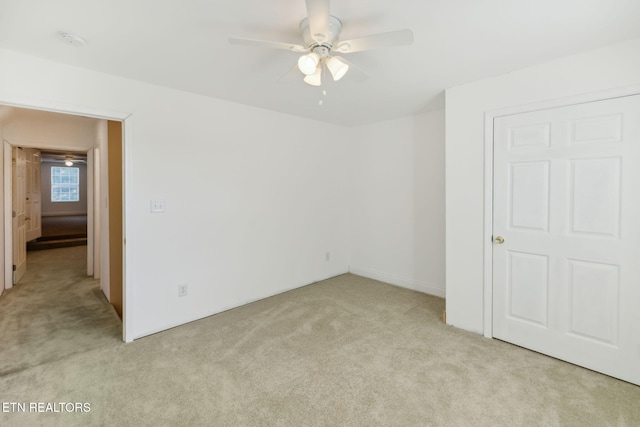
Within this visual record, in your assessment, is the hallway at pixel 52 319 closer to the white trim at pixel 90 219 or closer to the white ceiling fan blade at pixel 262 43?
the white trim at pixel 90 219

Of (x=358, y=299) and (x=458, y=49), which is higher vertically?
(x=458, y=49)

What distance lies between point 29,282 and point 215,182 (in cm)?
348

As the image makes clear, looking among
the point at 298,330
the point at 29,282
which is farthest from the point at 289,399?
the point at 29,282

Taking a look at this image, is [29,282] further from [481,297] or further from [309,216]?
[481,297]

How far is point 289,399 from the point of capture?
6.20 ft

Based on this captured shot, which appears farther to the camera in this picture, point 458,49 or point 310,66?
point 458,49

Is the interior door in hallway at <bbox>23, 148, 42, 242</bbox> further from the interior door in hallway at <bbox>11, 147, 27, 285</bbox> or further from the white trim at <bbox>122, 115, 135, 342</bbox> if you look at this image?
the white trim at <bbox>122, 115, 135, 342</bbox>

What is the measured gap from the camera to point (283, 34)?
1.86 meters

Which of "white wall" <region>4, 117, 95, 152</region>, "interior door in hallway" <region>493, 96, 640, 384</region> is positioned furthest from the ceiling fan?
"white wall" <region>4, 117, 95, 152</region>

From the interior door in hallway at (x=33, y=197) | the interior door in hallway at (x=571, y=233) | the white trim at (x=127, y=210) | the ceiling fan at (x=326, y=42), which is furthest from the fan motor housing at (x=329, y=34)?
the interior door in hallway at (x=33, y=197)

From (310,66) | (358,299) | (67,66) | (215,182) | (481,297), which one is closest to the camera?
(310,66)

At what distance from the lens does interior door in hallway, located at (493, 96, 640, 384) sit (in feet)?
6.70

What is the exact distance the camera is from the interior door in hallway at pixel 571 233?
2.04 meters

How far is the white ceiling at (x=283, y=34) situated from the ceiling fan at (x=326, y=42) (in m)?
0.09
